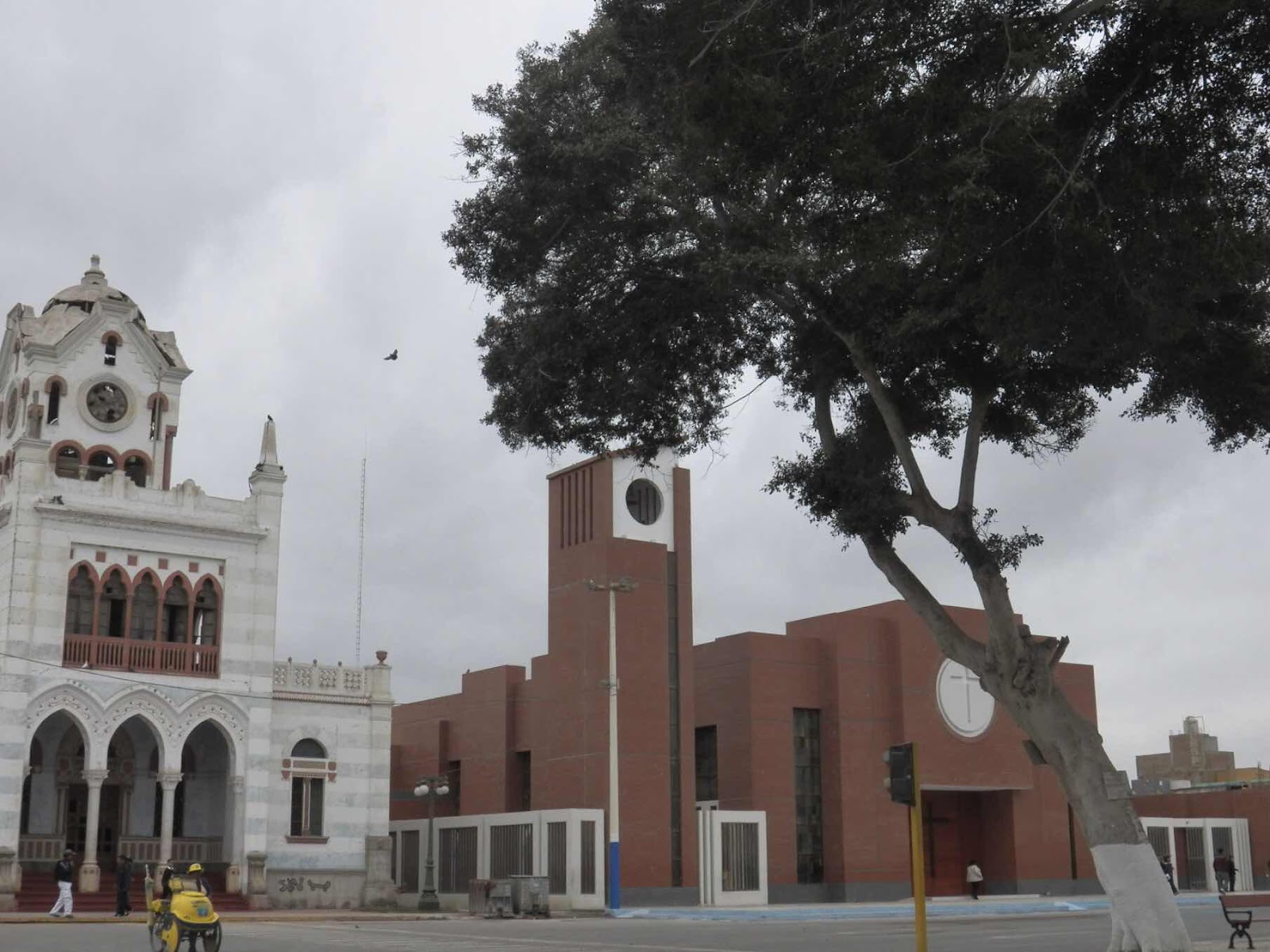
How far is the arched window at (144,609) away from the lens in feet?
125

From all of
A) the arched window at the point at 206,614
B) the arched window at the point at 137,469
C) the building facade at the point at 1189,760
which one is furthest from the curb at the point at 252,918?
the building facade at the point at 1189,760

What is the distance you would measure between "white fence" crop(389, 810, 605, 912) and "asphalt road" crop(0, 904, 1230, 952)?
18.1 ft

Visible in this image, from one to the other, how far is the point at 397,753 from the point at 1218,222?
46.6m

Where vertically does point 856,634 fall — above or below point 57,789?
above

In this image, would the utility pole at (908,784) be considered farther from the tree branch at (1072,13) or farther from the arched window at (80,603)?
the arched window at (80,603)

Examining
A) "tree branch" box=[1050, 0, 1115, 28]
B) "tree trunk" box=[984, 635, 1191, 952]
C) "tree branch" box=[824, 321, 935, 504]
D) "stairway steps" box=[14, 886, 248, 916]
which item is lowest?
"stairway steps" box=[14, 886, 248, 916]

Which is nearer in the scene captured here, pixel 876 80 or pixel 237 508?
pixel 876 80

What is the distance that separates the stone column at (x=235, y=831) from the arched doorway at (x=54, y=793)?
364cm

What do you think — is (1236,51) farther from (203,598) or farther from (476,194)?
(203,598)

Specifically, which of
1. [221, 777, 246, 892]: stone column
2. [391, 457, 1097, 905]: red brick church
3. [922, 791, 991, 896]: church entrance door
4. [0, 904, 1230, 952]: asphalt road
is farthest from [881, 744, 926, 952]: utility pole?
[922, 791, 991, 896]: church entrance door

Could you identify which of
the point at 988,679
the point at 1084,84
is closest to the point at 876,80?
the point at 1084,84

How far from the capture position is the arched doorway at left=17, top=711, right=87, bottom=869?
36.8 metres

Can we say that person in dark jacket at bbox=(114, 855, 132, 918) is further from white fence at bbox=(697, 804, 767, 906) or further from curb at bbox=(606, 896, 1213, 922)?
white fence at bbox=(697, 804, 767, 906)

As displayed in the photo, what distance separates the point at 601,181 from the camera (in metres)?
18.7
